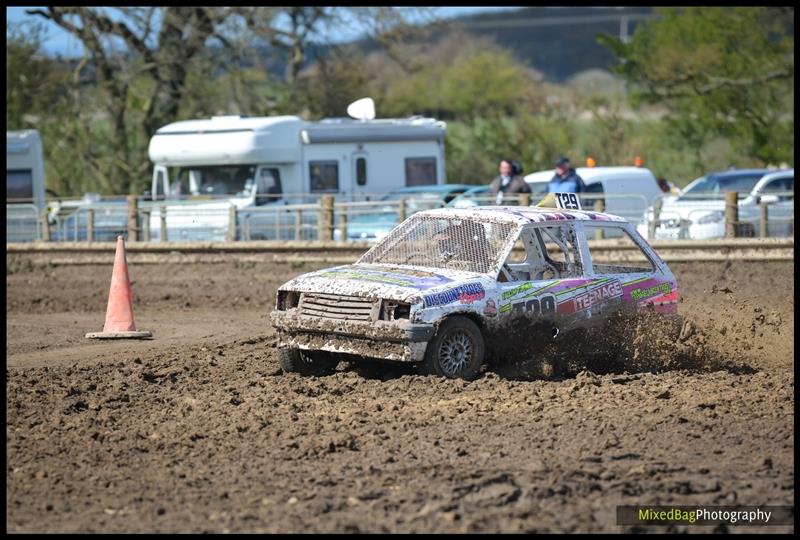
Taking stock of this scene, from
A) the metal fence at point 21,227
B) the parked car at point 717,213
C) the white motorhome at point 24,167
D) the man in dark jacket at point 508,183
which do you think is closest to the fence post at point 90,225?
the metal fence at point 21,227

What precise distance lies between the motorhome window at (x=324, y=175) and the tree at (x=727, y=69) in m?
13.5

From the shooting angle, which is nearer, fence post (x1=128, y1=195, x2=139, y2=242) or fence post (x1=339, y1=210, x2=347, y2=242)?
fence post (x1=339, y1=210, x2=347, y2=242)

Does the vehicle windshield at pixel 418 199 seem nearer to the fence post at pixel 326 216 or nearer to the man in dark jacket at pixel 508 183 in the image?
the man in dark jacket at pixel 508 183

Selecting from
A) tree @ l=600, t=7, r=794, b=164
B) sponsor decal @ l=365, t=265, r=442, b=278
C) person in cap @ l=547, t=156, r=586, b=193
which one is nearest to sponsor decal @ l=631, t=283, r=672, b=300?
sponsor decal @ l=365, t=265, r=442, b=278

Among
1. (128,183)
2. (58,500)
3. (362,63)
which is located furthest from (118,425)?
(362,63)

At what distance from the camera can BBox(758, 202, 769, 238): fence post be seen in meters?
18.7

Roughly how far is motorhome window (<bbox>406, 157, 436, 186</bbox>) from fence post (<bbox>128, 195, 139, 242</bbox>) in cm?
571

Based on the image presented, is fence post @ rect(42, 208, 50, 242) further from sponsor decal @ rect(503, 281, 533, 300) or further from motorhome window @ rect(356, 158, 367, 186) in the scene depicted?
sponsor decal @ rect(503, 281, 533, 300)

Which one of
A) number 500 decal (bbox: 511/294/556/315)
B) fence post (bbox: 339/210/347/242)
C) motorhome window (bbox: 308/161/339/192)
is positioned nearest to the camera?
number 500 decal (bbox: 511/294/556/315)

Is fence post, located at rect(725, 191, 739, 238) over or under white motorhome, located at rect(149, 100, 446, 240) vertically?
under

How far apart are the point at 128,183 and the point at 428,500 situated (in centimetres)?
2837

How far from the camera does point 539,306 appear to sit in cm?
970

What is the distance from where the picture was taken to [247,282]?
1850 cm

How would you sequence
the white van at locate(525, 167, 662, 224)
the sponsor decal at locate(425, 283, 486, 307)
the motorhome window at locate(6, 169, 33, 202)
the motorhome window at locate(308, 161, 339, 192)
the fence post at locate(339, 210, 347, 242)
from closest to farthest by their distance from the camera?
the sponsor decal at locate(425, 283, 486, 307) < the fence post at locate(339, 210, 347, 242) < the white van at locate(525, 167, 662, 224) < the motorhome window at locate(308, 161, 339, 192) < the motorhome window at locate(6, 169, 33, 202)
